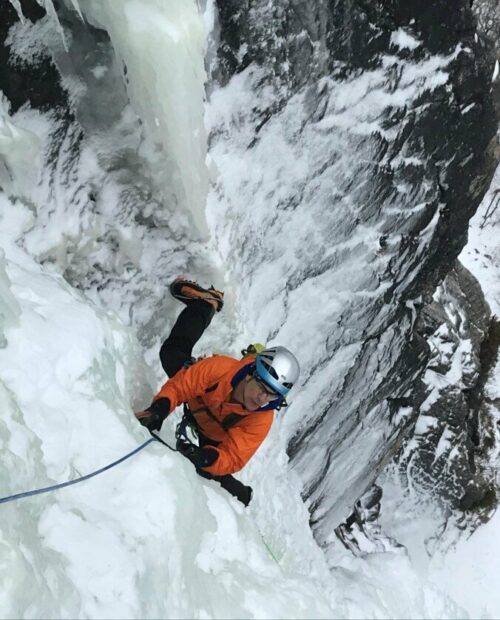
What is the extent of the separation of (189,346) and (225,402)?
649mm

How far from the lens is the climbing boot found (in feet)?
14.1

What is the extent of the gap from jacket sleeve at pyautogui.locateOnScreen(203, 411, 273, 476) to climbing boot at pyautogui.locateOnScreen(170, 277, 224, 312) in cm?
106

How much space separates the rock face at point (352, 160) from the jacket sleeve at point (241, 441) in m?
1.77

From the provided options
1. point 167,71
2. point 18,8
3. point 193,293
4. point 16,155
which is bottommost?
point 193,293

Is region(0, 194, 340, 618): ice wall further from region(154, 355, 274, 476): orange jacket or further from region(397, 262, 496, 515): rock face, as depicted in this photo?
region(397, 262, 496, 515): rock face

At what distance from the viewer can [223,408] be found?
11.7ft

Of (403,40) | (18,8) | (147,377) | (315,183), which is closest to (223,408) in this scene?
(147,377)

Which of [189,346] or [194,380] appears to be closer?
[194,380]

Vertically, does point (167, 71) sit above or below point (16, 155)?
above

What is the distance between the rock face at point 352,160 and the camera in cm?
475

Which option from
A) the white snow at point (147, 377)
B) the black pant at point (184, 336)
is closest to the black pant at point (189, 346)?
the black pant at point (184, 336)

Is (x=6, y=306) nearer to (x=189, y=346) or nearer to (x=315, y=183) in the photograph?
(x=189, y=346)

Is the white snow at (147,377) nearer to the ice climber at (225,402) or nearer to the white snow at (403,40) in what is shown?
the white snow at (403,40)

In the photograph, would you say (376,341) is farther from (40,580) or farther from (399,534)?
(399,534)
